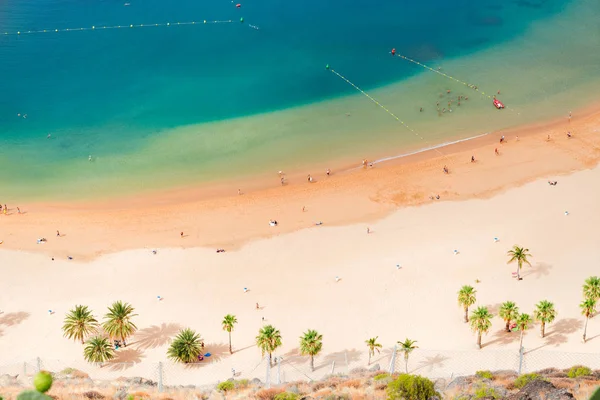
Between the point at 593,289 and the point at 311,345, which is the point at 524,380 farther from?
the point at 593,289

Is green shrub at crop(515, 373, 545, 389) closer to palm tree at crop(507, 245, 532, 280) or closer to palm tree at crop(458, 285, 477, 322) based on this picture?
palm tree at crop(458, 285, 477, 322)

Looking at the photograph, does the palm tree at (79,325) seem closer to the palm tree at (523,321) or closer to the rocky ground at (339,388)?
the rocky ground at (339,388)

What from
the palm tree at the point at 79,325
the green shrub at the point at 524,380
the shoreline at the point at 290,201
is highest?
the shoreline at the point at 290,201

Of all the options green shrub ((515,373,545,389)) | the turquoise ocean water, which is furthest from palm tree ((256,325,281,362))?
the turquoise ocean water

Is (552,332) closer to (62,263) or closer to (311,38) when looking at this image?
(62,263)

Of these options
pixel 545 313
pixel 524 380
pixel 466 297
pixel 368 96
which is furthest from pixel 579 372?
pixel 368 96

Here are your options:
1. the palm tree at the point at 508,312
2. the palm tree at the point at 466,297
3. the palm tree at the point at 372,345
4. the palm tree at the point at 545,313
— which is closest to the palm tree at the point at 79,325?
the palm tree at the point at 372,345
